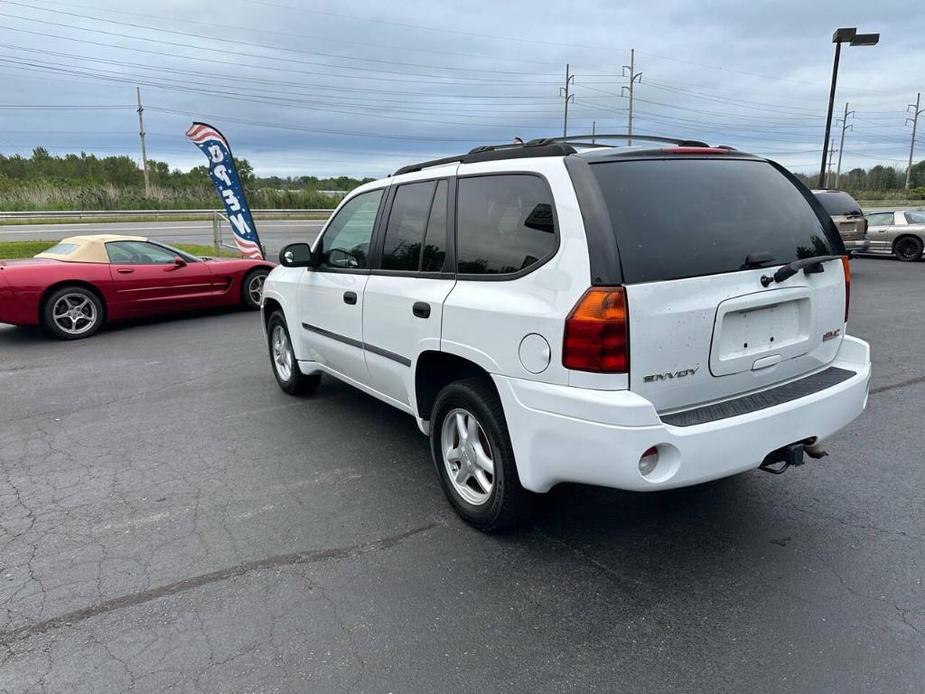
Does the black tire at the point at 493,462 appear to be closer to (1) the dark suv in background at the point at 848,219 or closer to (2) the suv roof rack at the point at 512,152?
(2) the suv roof rack at the point at 512,152

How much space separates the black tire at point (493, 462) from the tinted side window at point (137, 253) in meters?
7.17

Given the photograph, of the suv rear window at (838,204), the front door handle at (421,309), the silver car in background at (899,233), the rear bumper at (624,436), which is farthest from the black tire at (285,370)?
the silver car in background at (899,233)

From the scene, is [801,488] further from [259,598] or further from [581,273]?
[259,598]

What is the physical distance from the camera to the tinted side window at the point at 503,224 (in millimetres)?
2877

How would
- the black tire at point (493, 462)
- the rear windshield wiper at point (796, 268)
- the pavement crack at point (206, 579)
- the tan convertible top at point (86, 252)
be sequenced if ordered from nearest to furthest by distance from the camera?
the pavement crack at point (206, 579), the rear windshield wiper at point (796, 268), the black tire at point (493, 462), the tan convertible top at point (86, 252)

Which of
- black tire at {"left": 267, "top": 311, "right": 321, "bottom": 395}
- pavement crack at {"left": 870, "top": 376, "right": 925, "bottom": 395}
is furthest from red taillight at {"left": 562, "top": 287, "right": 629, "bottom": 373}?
pavement crack at {"left": 870, "top": 376, "right": 925, "bottom": 395}

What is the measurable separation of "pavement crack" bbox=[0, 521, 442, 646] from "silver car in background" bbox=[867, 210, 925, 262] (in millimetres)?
17665

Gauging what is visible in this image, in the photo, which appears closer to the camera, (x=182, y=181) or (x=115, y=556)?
(x=115, y=556)

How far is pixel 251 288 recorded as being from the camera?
10109mm

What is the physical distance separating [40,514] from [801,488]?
170 inches

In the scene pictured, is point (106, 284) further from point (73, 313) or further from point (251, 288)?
point (251, 288)

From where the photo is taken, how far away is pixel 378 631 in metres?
2.59

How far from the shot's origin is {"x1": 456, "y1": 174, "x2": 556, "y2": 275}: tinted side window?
2.88 metres

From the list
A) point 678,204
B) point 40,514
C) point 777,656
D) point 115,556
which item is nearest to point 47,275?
point 40,514
